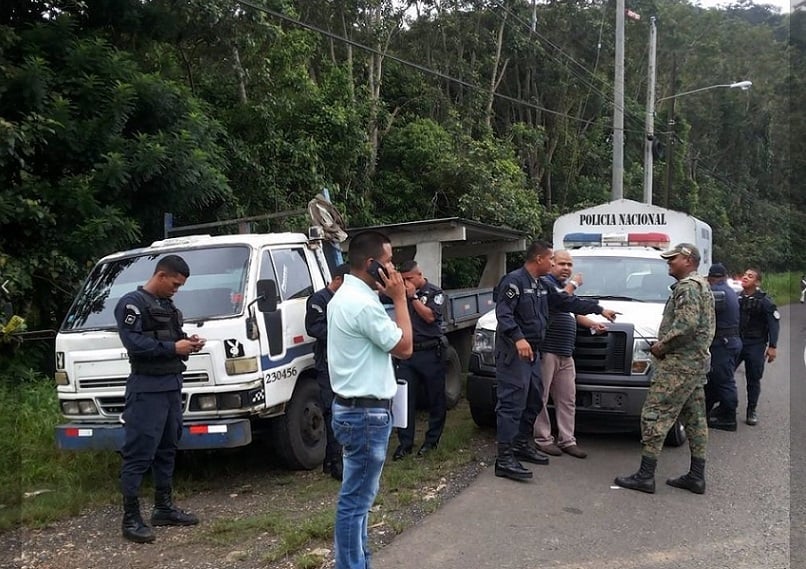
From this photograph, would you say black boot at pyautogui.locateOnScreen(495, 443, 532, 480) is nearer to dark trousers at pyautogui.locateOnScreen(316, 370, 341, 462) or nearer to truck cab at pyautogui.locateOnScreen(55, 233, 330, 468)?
dark trousers at pyautogui.locateOnScreen(316, 370, 341, 462)

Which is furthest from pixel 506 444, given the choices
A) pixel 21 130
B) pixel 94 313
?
pixel 21 130

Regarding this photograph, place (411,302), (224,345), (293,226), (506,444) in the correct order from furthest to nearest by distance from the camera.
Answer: (293,226) → (411,302) → (506,444) → (224,345)

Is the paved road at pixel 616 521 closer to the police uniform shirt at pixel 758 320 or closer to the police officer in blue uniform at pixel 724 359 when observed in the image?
the police officer in blue uniform at pixel 724 359

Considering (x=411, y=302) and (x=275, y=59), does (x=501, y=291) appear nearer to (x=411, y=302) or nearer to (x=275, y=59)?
(x=411, y=302)

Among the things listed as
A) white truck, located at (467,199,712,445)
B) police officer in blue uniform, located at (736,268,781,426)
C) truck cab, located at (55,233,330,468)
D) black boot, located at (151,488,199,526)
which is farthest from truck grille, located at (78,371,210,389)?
police officer in blue uniform, located at (736,268,781,426)

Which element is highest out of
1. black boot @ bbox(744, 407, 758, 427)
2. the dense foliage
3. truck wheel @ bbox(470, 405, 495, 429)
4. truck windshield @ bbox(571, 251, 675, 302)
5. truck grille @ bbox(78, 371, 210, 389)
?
the dense foliage

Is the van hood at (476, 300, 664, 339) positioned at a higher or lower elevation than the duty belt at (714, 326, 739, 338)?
higher

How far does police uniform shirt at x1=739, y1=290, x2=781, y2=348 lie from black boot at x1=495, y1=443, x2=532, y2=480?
396 centimetres

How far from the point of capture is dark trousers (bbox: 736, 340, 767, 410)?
8.20 meters

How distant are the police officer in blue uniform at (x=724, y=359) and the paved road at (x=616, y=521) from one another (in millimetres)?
848

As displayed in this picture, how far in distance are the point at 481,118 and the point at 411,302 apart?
1867cm

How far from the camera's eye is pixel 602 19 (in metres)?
28.5

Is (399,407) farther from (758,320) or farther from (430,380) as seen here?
(758,320)

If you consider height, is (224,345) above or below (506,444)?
A: above
